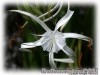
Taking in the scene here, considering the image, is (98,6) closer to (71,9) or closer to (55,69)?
(71,9)

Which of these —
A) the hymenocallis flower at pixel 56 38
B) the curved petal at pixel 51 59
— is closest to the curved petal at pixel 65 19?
the hymenocallis flower at pixel 56 38

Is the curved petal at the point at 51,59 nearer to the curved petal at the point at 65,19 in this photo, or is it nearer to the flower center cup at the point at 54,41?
the flower center cup at the point at 54,41

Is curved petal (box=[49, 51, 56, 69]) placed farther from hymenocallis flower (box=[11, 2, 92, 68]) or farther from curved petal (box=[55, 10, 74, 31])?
curved petal (box=[55, 10, 74, 31])

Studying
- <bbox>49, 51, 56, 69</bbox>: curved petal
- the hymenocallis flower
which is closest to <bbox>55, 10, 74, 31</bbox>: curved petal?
the hymenocallis flower

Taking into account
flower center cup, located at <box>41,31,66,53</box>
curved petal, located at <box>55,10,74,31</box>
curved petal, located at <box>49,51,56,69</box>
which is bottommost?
curved petal, located at <box>49,51,56,69</box>

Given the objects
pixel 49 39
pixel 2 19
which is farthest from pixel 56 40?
pixel 2 19

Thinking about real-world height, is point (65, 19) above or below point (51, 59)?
above

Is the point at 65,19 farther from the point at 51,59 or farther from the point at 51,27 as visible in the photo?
the point at 51,59

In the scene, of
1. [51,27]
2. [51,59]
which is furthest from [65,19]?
[51,59]
